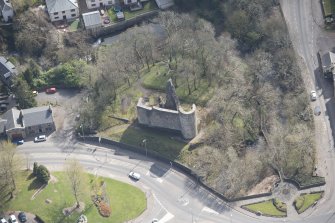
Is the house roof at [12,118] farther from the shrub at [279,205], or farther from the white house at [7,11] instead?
the shrub at [279,205]

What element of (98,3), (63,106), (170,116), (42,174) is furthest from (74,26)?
(42,174)

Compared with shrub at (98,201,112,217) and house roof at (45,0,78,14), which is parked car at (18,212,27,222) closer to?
A: shrub at (98,201,112,217)

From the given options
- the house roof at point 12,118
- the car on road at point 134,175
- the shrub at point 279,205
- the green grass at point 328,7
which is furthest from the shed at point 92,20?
the shrub at point 279,205

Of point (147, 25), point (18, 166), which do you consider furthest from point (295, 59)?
point (18, 166)

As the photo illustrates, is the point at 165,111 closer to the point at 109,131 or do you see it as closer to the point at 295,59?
the point at 109,131

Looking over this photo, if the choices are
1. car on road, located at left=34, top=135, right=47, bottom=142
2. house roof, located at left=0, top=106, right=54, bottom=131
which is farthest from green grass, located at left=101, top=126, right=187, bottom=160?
house roof, located at left=0, top=106, right=54, bottom=131
